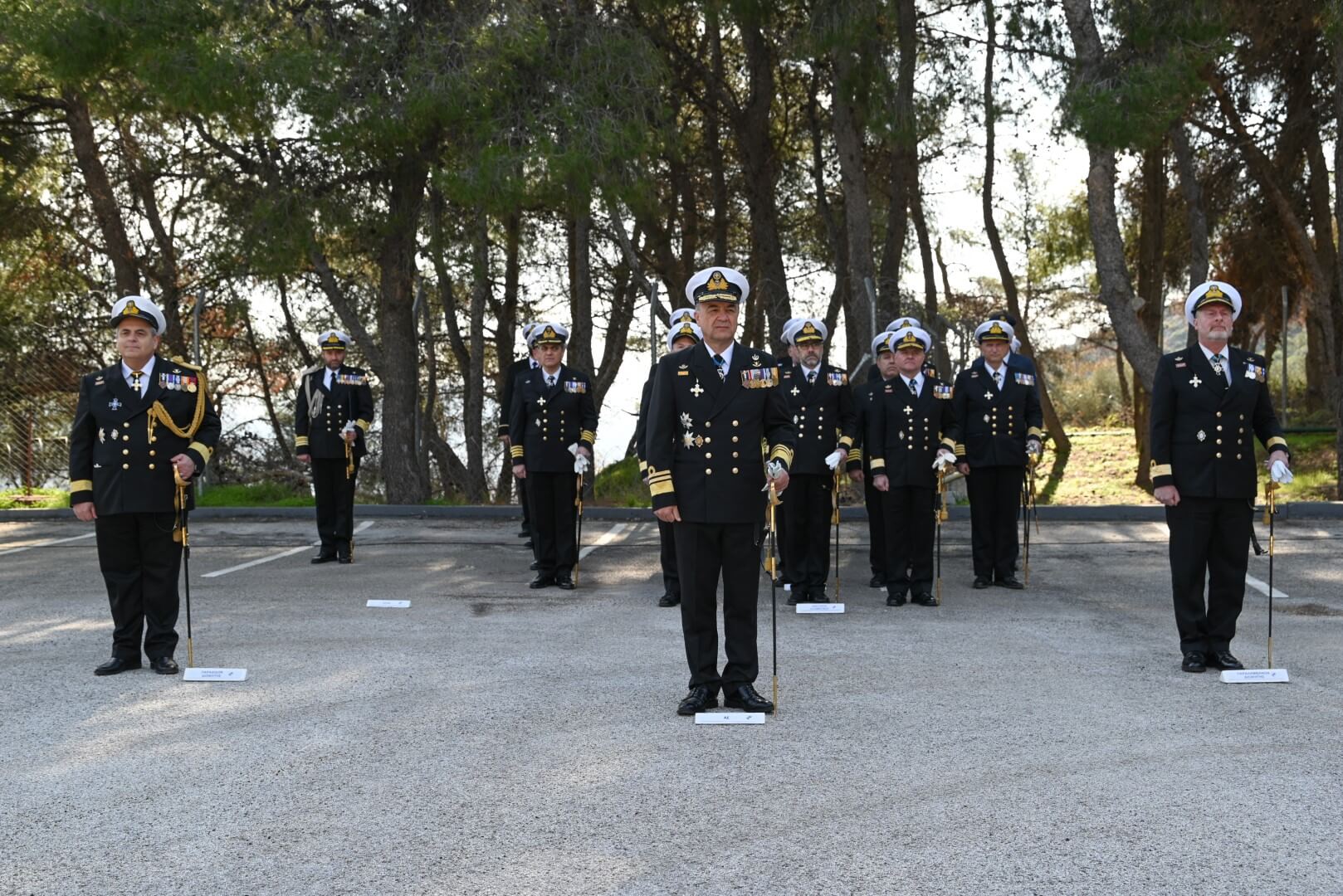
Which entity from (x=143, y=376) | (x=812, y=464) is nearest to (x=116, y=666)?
(x=143, y=376)

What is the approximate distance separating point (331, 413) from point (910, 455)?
556 centimetres

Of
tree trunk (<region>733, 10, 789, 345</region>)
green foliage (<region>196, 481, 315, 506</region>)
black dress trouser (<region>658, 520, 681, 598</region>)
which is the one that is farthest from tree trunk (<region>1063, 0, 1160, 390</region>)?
green foliage (<region>196, 481, 315, 506</region>)

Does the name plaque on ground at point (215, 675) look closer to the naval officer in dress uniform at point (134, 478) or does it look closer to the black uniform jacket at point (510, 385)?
the naval officer in dress uniform at point (134, 478)

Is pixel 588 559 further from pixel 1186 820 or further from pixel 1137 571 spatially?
pixel 1186 820

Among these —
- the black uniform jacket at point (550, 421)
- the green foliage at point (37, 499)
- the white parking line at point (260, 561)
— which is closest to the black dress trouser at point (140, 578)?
the black uniform jacket at point (550, 421)

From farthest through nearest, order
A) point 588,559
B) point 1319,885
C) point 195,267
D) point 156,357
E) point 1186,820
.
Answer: point 195,267 → point 588,559 → point 156,357 → point 1186,820 → point 1319,885

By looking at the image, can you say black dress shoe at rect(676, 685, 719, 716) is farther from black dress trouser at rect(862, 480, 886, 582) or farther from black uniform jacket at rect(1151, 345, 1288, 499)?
black dress trouser at rect(862, 480, 886, 582)

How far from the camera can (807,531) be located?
34.9ft

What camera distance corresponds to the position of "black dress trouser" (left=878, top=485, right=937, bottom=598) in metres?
10.5

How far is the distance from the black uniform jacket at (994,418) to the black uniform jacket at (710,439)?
14.8ft

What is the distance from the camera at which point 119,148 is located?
23.8 metres

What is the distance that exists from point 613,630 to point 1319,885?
5479 mm

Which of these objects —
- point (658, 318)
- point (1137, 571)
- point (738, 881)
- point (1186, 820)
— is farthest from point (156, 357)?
point (658, 318)

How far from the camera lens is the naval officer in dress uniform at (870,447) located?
11070 mm
